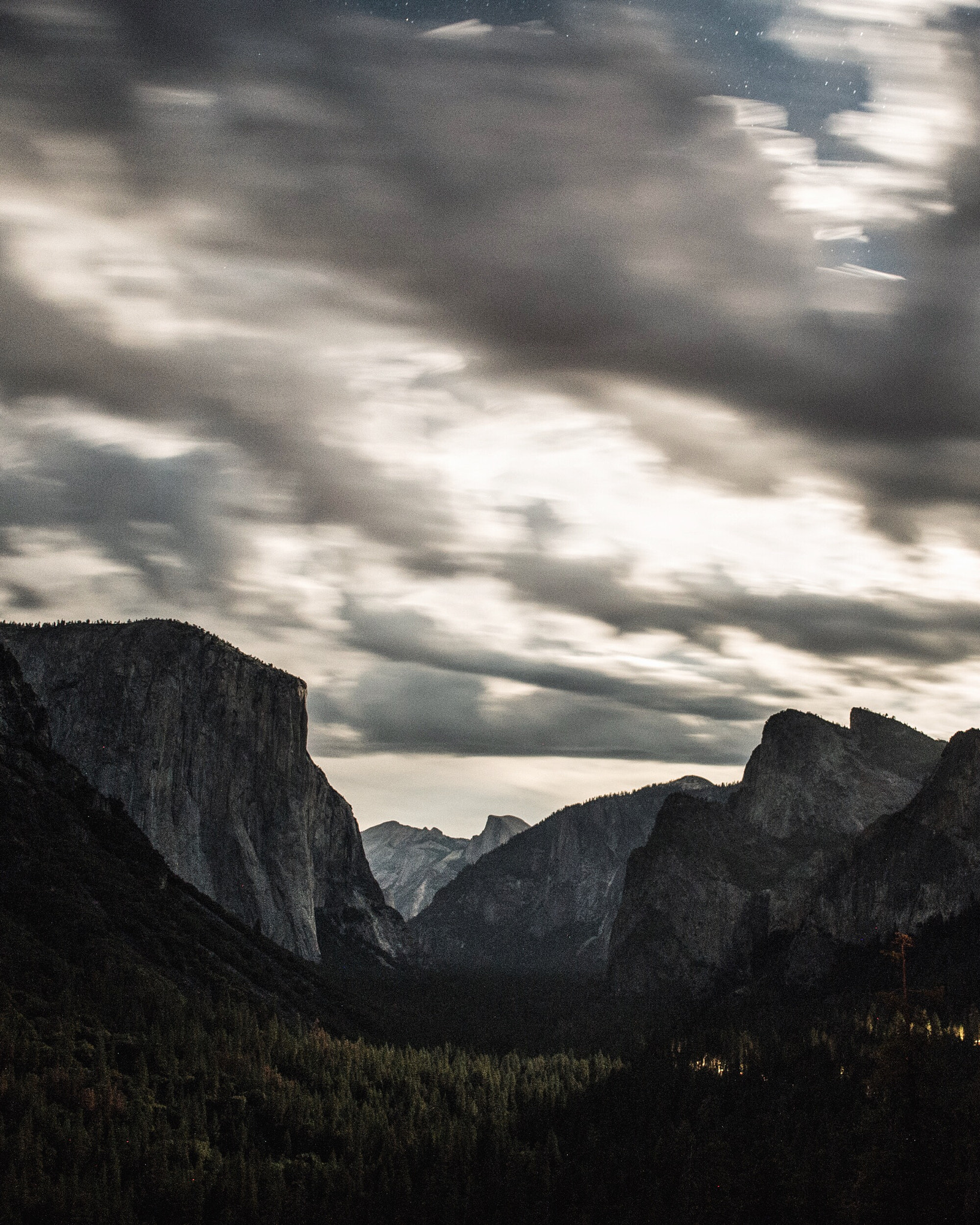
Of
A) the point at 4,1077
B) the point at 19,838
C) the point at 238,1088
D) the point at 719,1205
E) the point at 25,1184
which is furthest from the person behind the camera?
the point at 19,838

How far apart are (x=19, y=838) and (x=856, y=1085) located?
14969 cm

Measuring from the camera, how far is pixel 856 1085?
652ft

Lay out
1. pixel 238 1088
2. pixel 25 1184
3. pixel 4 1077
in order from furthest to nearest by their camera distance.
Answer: pixel 238 1088 < pixel 4 1077 < pixel 25 1184

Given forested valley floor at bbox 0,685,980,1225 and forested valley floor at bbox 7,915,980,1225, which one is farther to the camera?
forested valley floor at bbox 0,685,980,1225

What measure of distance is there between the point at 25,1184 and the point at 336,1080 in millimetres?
77335

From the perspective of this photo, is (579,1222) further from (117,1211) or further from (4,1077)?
(4,1077)

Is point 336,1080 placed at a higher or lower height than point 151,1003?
lower

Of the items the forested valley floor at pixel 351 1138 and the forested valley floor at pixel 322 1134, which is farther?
the forested valley floor at pixel 322 1134

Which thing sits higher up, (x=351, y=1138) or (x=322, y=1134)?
(x=351, y=1138)


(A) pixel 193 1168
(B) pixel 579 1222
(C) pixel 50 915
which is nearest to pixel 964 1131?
(B) pixel 579 1222

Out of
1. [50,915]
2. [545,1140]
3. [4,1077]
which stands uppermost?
[50,915]

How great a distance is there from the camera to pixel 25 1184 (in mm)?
118125

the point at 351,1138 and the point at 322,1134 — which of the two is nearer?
the point at 351,1138

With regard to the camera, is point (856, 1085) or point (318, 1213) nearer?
point (318, 1213)
